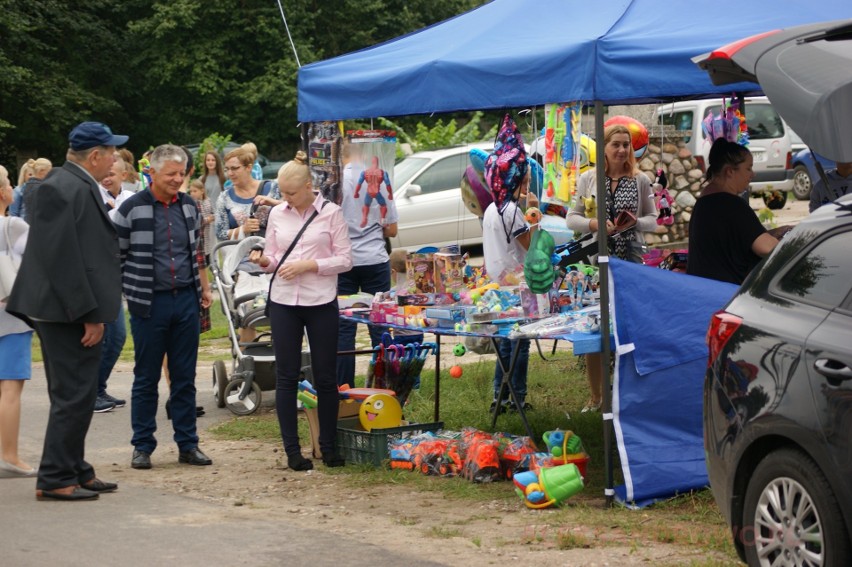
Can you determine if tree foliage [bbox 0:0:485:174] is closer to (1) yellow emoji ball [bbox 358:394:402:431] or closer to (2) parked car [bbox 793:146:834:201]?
(2) parked car [bbox 793:146:834:201]

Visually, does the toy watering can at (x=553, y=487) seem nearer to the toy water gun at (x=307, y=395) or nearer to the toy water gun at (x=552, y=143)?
the toy water gun at (x=552, y=143)

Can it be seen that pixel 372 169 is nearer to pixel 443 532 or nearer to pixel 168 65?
pixel 443 532

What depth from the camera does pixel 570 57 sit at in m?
6.71

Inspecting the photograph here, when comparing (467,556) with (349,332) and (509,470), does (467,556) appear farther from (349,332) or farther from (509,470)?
(349,332)

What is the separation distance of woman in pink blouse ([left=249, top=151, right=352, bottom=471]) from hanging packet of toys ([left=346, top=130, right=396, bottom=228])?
1.04 metres

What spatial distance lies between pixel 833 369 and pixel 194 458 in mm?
4889

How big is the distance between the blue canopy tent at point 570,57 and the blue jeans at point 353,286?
1582 mm

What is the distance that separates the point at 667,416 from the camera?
22.9 ft

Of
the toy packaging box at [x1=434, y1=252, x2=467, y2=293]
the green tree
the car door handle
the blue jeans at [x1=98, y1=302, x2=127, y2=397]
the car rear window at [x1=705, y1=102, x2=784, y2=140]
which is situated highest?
the green tree

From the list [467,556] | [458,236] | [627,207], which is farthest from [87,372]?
[458,236]

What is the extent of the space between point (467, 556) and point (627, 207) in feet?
11.6

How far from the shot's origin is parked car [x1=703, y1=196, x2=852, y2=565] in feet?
15.4

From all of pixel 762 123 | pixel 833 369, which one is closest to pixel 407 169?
pixel 762 123

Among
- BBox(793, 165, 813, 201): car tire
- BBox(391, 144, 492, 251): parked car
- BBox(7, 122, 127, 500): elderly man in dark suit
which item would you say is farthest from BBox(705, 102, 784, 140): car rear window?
BBox(7, 122, 127, 500): elderly man in dark suit
